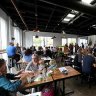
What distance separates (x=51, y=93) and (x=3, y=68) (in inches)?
61.5

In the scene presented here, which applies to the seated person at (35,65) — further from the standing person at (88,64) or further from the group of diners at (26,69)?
the standing person at (88,64)

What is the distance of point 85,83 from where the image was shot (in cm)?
555

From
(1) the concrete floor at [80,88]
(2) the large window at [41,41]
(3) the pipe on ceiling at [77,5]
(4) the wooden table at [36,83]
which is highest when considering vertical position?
(3) the pipe on ceiling at [77,5]

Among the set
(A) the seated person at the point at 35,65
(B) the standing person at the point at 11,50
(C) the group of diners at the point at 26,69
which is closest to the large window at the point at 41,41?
(C) the group of diners at the point at 26,69

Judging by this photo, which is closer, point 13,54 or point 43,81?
point 43,81

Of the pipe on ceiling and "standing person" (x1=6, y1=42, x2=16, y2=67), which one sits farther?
"standing person" (x1=6, y1=42, x2=16, y2=67)

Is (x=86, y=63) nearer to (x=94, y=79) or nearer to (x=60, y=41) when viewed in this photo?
(x=94, y=79)

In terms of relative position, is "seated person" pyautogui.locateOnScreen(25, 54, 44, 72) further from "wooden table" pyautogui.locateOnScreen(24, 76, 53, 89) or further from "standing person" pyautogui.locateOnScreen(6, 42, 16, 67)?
"standing person" pyautogui.locateOnScreen(6, 42, 16, 67)

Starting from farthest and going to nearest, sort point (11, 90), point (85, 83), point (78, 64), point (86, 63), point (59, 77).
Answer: point (78, 64) → point (85, 83) → point (86, 63) → point (59, 77) → point (11, 90)

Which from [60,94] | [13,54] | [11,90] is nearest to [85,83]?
[60,94]

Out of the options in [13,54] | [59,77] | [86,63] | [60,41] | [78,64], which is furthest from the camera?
[60,41]

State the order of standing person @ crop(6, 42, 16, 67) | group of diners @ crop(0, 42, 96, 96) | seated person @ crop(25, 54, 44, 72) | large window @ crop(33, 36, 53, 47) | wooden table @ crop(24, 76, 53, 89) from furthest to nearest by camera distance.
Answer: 1. large window @ crop(33, 36, 53, 47)
2. standing person @ crop(6, 42, 16, 67)
3. seated person @ crop(25, 54, 44, 72)
4. wooden table @ crop(24, 76, 53, 89)
5. group of diners @ crop(0, 42, 96, 96)

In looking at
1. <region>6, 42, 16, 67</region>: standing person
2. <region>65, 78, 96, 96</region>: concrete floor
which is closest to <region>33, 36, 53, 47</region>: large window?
<region>6, 42, 16, 67</region>: standing person

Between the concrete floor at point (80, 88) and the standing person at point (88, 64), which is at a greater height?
the standing person at point (88, 64)
